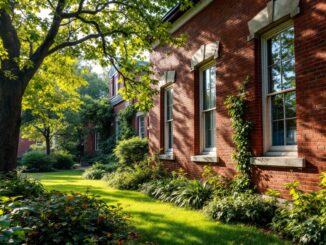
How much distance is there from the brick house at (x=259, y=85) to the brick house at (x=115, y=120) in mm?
8578

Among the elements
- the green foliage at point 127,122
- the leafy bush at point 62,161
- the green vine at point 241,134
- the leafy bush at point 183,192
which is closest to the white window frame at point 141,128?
the green foliage at point 127,122

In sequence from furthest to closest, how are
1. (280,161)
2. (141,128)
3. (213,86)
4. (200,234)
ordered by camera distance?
(141,128), (213,86), (280,161), (200,234)

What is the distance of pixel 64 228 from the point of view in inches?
171

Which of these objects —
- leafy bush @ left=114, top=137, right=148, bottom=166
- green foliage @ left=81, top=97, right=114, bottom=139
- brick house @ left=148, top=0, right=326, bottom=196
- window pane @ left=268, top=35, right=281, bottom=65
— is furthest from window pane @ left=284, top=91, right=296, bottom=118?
green foliage @ left=81, top=97, right=114, bottom=139

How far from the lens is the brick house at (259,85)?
5637 mm

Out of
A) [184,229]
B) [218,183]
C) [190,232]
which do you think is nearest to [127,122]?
[218,183]

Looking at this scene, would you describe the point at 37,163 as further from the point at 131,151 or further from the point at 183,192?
the point at 183,192

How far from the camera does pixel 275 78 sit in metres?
6.76

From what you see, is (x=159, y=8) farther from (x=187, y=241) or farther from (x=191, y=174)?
(x=187, y=241)

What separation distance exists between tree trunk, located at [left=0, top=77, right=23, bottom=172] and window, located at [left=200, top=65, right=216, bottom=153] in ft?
16.9

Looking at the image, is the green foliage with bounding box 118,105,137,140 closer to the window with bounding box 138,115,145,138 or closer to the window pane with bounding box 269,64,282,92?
the window with bounding box 138,115,145,138

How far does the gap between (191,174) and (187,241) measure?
4.65 m

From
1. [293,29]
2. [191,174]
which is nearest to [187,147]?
[191,174]

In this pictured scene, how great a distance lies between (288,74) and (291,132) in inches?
45.0
